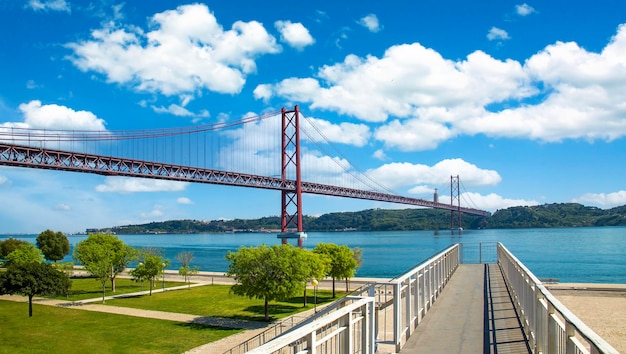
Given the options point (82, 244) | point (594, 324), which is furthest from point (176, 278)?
point (594, 324)

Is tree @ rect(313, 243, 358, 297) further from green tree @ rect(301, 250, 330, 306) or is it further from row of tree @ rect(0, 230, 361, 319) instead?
green tree @ rect(301, 250, 330, 306)

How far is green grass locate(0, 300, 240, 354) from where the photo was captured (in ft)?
75.9

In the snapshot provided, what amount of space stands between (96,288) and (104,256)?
5.30 metres

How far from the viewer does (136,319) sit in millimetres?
30047

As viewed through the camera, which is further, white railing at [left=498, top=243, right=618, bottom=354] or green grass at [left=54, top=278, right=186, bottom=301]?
green grass at [left=54, top=278, right=186, bottom=301]

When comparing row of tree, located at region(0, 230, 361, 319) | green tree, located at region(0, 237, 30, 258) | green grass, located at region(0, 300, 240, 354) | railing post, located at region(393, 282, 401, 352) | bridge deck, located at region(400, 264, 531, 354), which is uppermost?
railing post, located at region(393, 282, 401, 352)

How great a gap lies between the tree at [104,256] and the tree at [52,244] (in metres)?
27.3

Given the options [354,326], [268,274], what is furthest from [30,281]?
[354,326]

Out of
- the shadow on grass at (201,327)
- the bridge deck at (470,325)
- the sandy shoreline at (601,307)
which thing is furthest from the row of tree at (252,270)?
the bridge deck at (470,325)

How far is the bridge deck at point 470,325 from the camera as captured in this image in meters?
7.22

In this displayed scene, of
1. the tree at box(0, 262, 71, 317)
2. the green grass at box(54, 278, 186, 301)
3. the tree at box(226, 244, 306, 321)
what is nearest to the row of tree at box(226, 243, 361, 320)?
the tree at box(226, 244, 306, 321)

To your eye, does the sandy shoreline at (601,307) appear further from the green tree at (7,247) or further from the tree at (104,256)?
the green tree at (7,247)

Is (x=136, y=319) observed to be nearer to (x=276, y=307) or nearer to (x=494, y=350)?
(x=276, y=307)

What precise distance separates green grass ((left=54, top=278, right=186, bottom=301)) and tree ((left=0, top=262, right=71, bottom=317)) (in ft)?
19.0
